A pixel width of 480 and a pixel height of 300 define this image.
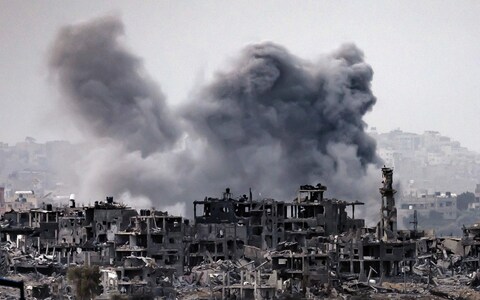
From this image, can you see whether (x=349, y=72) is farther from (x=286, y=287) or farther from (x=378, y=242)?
(x=286, y=287)

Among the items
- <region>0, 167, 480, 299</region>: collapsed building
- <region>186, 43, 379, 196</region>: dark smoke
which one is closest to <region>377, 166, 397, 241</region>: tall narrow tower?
<region>0, 167, 480, 299</region>: collapsed building

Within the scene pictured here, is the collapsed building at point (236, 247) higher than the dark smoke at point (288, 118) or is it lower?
lower

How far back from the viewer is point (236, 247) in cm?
6862

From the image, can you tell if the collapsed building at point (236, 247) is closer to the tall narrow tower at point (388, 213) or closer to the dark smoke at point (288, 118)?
the tall narrow tower at point (388, 213)

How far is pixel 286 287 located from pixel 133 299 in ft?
23.9

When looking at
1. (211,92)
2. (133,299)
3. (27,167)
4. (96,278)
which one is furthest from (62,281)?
(27,167)

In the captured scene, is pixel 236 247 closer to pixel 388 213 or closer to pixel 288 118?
pixel 388 213

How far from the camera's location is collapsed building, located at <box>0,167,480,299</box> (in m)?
60.4

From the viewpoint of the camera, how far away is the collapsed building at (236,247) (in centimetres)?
6044

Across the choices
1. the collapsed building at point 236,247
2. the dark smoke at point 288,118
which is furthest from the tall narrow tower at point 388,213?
the dark smoke at point 288,118

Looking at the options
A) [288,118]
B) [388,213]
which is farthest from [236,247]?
[288,118]

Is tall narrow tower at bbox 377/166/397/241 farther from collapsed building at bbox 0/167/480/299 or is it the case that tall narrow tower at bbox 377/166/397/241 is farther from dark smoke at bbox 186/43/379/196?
dark smoke at bbox 186/43/379/196

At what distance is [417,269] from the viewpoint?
68.1 metres

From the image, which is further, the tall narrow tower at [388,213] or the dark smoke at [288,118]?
the dark smoke at [288,118]
